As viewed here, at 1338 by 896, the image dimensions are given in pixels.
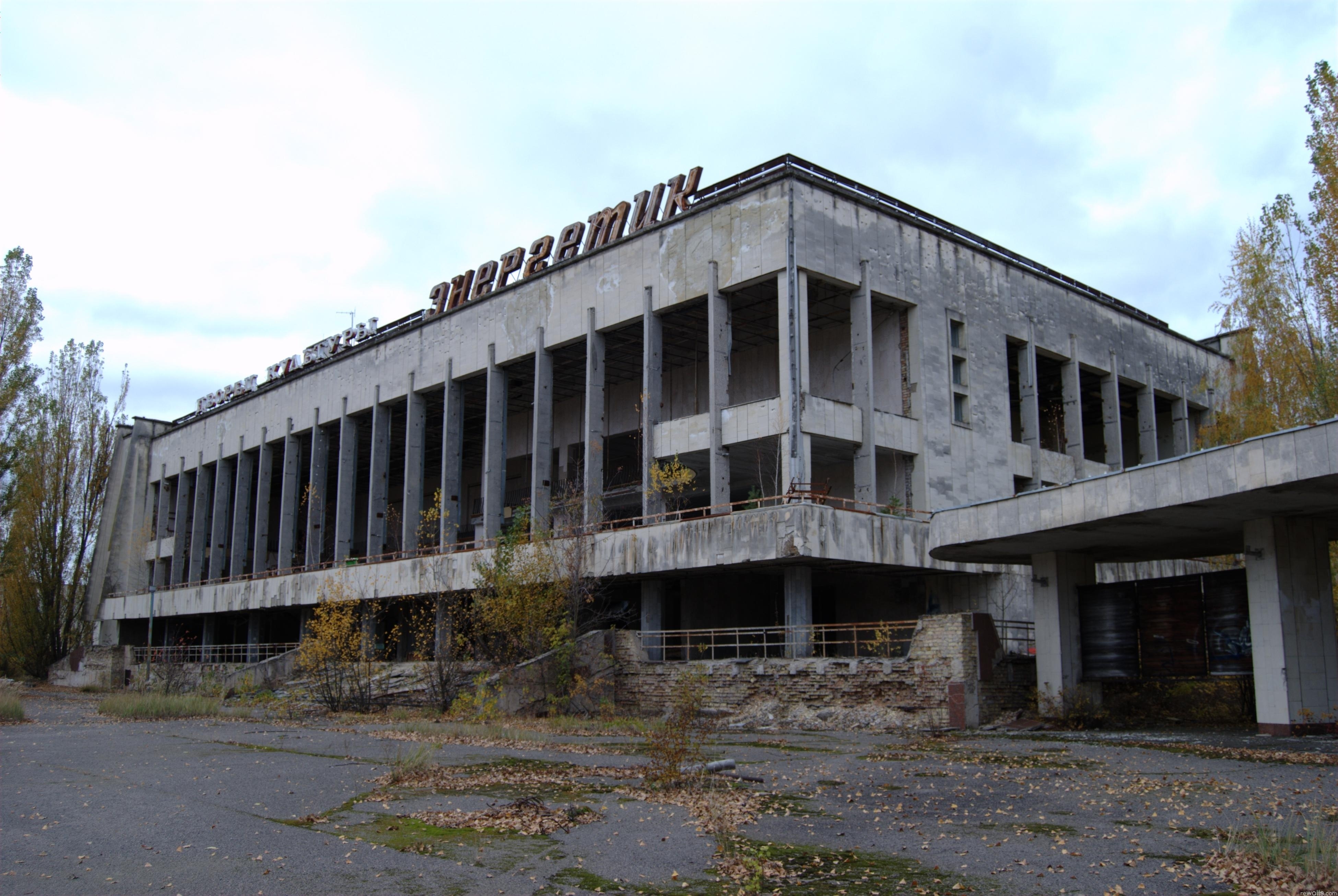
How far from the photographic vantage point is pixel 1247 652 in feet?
72.0

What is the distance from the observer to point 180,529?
226 ft

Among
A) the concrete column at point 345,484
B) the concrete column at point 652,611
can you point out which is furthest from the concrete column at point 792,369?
the concrete column at point 345,484

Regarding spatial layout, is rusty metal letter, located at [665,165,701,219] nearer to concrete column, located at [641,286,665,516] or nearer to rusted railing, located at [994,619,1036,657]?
concrete column, located at [641,286,665,516]

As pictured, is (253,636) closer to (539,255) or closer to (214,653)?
(214,653)

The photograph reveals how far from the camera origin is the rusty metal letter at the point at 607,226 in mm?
40750

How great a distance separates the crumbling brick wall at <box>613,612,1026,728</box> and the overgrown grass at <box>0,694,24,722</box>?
19.1 metres

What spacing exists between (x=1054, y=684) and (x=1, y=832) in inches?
868

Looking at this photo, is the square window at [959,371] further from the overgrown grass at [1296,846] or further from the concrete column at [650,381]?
the overgrown grass at [1296,846]

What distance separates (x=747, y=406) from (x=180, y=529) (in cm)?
5035

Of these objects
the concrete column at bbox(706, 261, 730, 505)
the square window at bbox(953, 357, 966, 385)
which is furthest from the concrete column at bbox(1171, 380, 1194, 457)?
the concrete column at bbox(706, 261, 730, 505)

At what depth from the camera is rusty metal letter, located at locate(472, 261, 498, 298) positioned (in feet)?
157

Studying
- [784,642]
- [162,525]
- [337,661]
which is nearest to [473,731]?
[337,661]

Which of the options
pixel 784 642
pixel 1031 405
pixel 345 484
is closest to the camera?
pixel 784 642

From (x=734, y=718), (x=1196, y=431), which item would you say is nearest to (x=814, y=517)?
(x=734, y=718)
